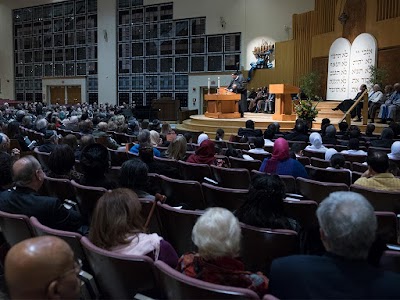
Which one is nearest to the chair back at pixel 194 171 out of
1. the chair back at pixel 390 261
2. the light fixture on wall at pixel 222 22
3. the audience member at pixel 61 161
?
the audience member at pixel 61 161

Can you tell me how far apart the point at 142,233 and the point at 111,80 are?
2082 cm

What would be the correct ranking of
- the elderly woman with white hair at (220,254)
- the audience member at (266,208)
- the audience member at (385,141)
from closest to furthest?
the elderly woman with white hair at (220,254)
the audience member at (266,208)
the audience member at (385,141)

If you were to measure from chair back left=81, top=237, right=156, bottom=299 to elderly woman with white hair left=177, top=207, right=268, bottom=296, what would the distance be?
210mm

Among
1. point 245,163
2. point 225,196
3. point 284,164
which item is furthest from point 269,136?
point 225,196

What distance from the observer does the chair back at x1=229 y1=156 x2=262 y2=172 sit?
5168mm

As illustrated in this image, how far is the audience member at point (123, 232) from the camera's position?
7.28 feet

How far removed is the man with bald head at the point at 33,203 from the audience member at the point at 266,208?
113 cm

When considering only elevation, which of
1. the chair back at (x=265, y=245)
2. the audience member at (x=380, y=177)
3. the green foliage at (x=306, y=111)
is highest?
the green foliage at (x=306, y=111)

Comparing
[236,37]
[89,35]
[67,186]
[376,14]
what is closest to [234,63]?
[236,37]

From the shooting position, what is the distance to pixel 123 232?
2.23m

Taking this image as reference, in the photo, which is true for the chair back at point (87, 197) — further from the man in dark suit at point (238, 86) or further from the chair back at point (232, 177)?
the man in dark suit at point (238, 86)

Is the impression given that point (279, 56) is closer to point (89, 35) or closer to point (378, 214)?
point (89, 35)

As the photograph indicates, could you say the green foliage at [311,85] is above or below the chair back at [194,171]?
above

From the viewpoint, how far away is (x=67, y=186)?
3.71 meters
